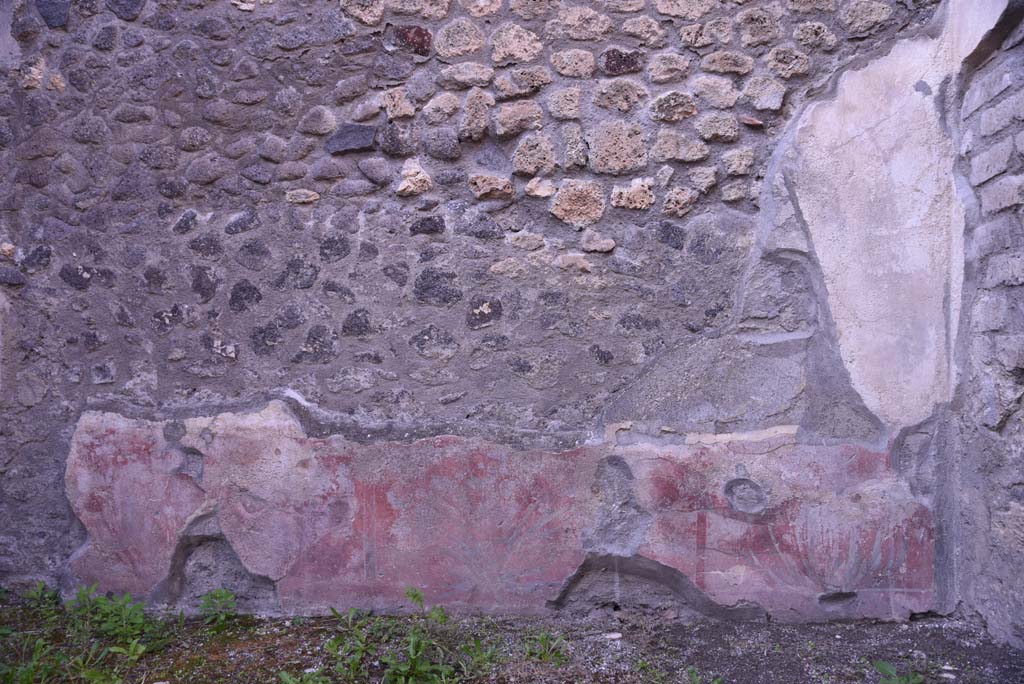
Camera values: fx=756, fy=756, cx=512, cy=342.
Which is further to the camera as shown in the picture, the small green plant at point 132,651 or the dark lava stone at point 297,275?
the dark lava stone at point 297,275

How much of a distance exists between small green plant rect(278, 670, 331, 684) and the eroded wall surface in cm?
41

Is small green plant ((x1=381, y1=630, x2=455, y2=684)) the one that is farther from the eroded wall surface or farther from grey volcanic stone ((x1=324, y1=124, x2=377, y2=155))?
grey volcanic stone ((x1=324, y1=124, x2=377, y2=155))

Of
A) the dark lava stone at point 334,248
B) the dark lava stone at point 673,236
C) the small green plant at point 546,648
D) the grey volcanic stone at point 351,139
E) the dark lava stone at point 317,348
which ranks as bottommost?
the small green plant at point 546,648

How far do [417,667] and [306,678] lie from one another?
30cm

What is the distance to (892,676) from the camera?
2.07m

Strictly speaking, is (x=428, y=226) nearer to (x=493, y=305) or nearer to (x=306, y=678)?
(x=493, y=305)

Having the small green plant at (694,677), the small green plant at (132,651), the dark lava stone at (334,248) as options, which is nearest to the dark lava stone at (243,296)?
the dark lava stone at (334,248)

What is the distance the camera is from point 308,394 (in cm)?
260

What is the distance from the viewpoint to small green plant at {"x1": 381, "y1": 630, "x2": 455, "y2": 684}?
2.12 metres

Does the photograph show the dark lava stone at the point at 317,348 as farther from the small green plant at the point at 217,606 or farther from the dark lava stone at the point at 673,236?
the dark lava stone at the point at 673,236

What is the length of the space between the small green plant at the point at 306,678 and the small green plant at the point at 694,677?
1002 mm

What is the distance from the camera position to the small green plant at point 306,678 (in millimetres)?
2072

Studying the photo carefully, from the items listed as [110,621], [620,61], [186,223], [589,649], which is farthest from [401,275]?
[110,621]

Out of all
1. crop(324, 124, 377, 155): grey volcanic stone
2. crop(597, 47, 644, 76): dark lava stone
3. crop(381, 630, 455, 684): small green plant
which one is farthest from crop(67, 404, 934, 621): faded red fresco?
crop(597, 47, 644, 76): dark lava stone
